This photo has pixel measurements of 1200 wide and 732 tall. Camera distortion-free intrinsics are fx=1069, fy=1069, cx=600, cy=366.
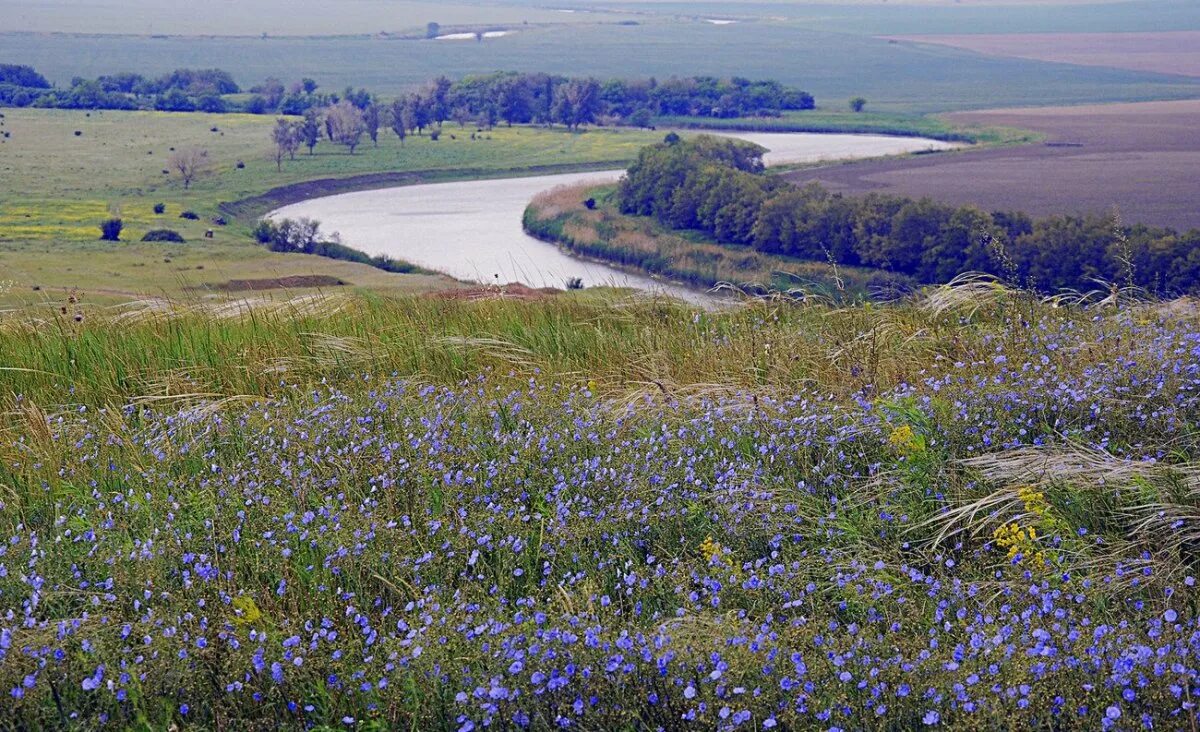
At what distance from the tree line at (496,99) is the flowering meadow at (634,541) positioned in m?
100

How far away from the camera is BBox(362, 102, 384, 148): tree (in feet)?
322

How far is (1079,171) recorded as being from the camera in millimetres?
48125

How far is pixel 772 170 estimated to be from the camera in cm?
6197

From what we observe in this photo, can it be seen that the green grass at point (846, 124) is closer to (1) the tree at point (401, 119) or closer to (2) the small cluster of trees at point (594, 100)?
(2) the small cluster of trees at point (594, 100)

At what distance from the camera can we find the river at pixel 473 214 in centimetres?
4444

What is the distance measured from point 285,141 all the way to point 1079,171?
62.5 m

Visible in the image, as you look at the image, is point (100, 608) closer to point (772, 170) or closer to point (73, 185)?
point (772, 170)

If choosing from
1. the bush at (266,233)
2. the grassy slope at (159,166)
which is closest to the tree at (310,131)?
the grassy slope at (159,166)

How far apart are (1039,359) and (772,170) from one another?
58008 mm

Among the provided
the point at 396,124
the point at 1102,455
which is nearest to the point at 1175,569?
the point at 1102,455

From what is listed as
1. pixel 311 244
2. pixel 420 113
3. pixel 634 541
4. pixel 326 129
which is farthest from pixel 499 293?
pixel 420 113

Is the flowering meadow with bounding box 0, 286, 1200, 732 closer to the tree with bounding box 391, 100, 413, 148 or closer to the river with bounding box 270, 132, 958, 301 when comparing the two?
the river with bounding box 270, 132, 958, 301

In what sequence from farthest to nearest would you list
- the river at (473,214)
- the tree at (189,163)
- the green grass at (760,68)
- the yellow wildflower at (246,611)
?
the green grass at (760,68) → the tree at (189,163) → the river at (473,214) → the yellow wildflower at (246,611)

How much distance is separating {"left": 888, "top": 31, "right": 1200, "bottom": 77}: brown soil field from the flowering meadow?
10481 centimetres
